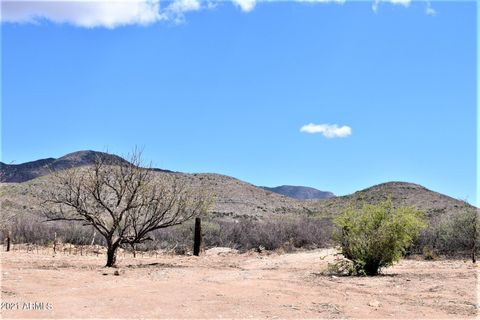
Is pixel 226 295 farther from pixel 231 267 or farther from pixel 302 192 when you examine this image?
pixel 302 192

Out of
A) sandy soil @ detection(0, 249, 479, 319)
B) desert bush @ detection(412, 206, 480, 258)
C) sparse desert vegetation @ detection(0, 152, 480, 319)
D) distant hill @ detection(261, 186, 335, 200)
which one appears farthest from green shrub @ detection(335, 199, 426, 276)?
distant hill @ detection(261, 186, 335, 200)

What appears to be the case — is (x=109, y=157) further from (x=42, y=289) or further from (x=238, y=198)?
(x=238, y=198)

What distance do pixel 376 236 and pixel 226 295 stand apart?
7.44 meters

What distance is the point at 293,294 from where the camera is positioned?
11734 mm

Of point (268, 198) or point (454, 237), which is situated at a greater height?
point (268, 198)

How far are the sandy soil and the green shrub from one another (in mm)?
725

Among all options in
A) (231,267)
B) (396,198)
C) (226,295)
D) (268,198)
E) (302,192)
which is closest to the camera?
(226,295)

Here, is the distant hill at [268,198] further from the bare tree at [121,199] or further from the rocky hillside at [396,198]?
the bare tree at [121,199]

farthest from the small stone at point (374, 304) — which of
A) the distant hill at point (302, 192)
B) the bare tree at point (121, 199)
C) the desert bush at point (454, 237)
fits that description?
the distant hill at point (302, 192)

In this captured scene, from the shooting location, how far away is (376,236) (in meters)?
17.3

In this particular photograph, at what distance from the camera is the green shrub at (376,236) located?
56.3ft

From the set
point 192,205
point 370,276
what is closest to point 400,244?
point 370,276

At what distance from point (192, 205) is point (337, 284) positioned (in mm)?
9014

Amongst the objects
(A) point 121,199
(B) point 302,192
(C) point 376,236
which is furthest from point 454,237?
(B) point 302,192
